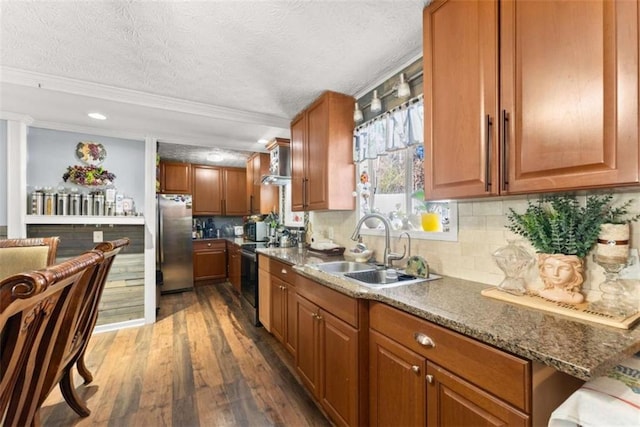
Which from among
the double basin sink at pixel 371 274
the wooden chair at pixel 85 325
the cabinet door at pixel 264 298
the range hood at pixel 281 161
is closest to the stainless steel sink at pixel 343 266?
the double basin sink at pixel 371 274

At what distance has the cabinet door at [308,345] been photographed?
1716 millimetres

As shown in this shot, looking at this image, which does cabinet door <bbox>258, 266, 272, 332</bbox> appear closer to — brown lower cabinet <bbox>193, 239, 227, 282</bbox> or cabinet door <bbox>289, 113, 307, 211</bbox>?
cabinet door <bbox>289, 113, 307, 211</bbox>

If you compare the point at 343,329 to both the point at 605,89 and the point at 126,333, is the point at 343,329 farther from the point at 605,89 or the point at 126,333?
the point at 126,333

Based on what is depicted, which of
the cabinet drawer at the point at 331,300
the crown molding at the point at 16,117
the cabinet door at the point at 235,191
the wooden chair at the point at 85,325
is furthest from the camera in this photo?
the cabinet door at the point at 235,191

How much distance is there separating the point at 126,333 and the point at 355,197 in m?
2.89

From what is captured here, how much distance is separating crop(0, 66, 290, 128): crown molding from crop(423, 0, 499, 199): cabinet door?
193 cm

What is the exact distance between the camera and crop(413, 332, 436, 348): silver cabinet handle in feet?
3.32

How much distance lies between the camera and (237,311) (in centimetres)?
363

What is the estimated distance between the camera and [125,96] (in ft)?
7.49

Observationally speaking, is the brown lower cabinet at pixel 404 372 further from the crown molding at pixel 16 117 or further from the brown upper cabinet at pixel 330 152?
the crown molding at pixel 16 117

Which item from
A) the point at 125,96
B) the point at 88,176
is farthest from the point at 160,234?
the point at 125,96

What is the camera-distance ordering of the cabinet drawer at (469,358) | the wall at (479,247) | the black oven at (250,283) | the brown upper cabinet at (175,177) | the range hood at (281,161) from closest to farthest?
the cabinet drawer at (469,358), the wall at (479,247), the black oven at (250,283), the range hood at (281,161), the brown upper cabinet at (175,177)

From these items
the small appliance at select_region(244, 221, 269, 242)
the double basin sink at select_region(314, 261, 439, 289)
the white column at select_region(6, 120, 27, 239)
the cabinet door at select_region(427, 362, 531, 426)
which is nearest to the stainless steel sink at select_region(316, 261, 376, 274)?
the double basin sink at select_region(314, 261, 439, 289)

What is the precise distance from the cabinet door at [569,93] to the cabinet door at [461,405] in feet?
2.37
